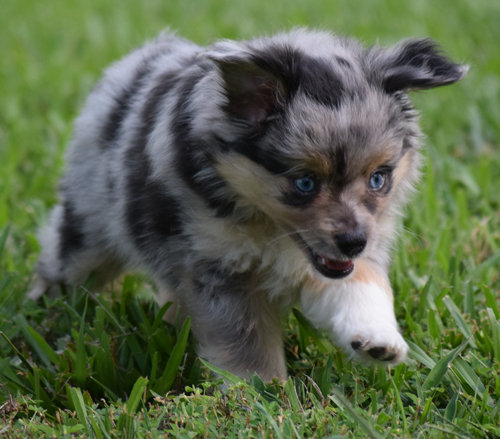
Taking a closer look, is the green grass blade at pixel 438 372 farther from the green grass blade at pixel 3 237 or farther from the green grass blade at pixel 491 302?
the green grass blade at pixel 3 237

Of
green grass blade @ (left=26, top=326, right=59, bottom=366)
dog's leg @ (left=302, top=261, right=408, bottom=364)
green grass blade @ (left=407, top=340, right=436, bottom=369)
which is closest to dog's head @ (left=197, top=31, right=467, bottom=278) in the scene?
dog's leg @ (left=302, top=261, right=408, bottom=364)

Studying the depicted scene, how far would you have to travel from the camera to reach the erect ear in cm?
270

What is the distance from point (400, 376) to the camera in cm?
306

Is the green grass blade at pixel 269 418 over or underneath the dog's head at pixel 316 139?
underneath

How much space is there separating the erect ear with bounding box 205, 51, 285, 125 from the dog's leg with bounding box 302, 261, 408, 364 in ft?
2.71

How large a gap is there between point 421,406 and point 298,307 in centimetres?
77

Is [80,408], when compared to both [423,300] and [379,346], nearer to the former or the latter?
[379,346]

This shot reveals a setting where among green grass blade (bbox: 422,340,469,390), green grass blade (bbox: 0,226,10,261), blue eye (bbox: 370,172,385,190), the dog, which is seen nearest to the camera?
the dog

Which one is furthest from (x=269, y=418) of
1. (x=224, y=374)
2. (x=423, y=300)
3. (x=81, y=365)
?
(x=423, y=300)

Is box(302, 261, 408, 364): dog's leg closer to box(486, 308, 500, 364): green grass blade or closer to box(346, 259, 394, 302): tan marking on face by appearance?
box(346, 259, 394, 302): tan marking on face

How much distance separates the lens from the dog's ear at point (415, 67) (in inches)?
116

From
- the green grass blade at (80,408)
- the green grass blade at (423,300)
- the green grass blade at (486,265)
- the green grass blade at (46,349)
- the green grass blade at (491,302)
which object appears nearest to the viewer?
the green grass blade at (80,408)

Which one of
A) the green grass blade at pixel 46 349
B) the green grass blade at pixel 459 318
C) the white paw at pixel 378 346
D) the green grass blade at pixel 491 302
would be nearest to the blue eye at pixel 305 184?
the white paw at pixel 378 346

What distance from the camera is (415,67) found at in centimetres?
305
